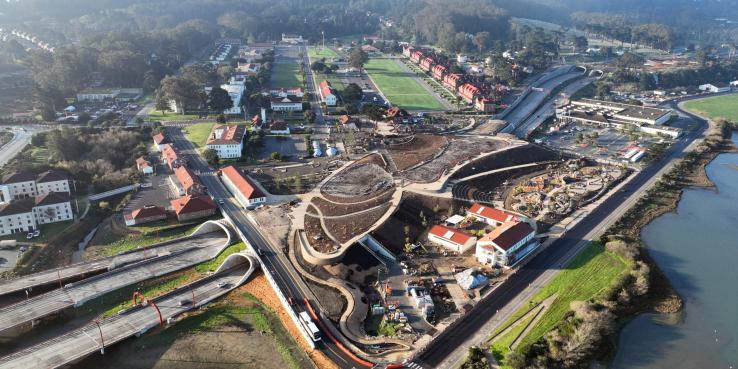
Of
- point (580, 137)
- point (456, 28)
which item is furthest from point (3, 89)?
point (456, 28)

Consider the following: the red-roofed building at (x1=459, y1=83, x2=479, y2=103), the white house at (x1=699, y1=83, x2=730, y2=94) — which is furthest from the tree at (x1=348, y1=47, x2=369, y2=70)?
the white house at (x1=699, y1=83, x2=730, y2=94)

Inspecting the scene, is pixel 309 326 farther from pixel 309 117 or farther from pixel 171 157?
pixel 309 117

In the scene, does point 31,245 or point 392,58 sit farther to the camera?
point 392,58

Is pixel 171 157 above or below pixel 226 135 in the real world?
below

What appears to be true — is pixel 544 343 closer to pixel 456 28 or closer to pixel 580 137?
pixel 580 137

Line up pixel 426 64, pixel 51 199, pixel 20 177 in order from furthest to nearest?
pixel 426 64
pixel 20 177
pixel 51 199

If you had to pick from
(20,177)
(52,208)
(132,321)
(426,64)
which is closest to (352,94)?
(426,64)

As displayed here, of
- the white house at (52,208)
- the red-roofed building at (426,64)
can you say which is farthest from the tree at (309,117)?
the red-roofed building at (426,64)
